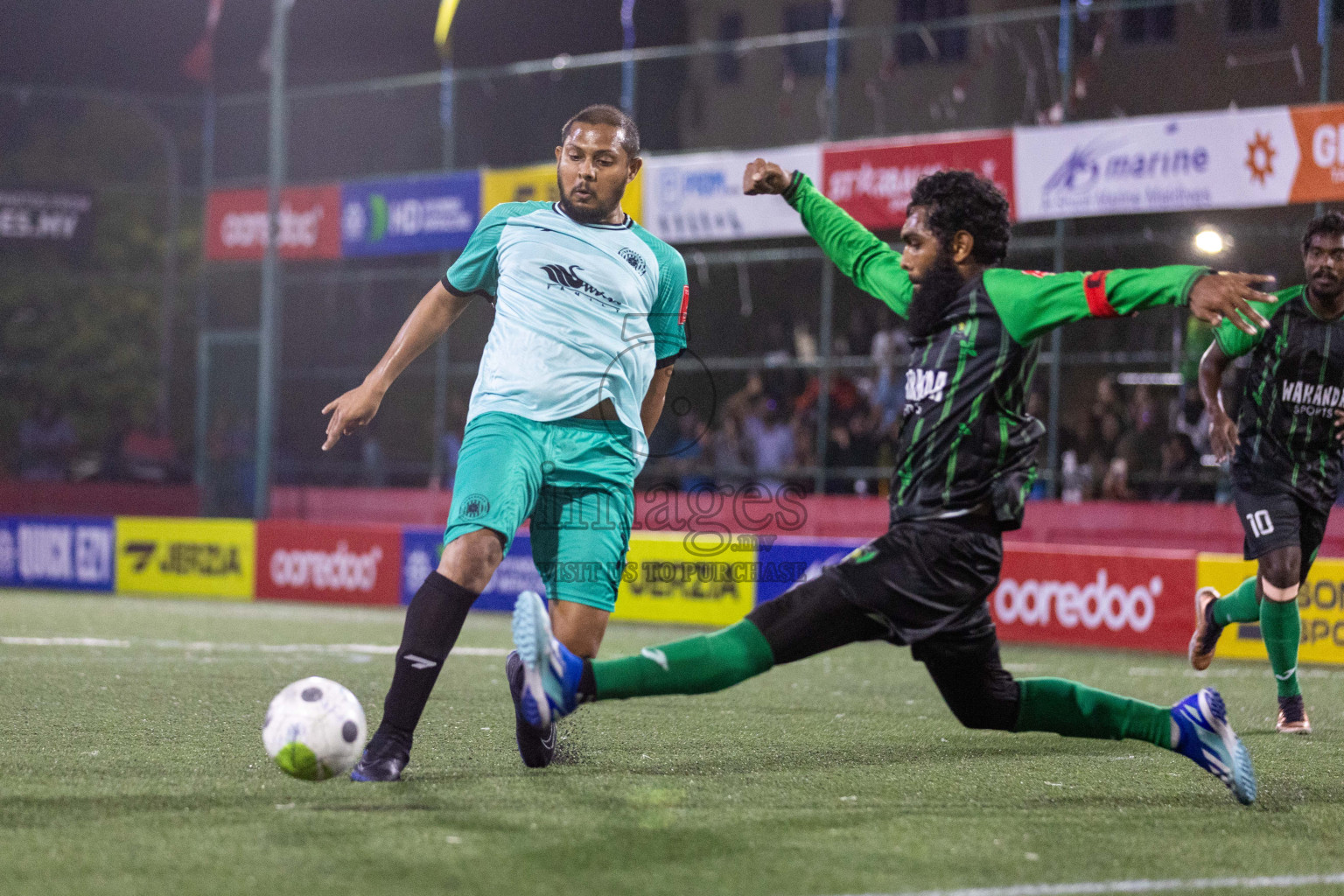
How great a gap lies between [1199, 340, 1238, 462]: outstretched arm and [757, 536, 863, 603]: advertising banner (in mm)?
6061

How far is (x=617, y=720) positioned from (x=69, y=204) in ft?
65.3

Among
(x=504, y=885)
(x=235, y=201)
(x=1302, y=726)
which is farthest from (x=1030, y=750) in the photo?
(x=235, y=201)

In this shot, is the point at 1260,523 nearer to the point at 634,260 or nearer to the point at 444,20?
the point at 634,260

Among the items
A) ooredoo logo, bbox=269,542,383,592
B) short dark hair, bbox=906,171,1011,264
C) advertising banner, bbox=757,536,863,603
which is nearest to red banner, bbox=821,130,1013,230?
advertising banner, bbox=757,536,863,603

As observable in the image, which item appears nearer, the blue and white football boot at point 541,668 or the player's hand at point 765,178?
the blue and white football boot at point 541,668

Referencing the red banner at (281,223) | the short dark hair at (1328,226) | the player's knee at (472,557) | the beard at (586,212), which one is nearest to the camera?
the player's knee at (472,557)

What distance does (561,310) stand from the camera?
5.43 meters

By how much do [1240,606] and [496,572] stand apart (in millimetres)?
8880

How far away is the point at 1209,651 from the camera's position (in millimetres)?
7680

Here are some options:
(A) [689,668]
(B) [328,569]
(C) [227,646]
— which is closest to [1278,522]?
Result: (A) [689,668]

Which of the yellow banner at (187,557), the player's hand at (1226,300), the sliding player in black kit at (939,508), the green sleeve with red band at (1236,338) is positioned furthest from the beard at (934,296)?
the yellow banner at (187,557)

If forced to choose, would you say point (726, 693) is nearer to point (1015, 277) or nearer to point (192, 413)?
point (1015, 277)

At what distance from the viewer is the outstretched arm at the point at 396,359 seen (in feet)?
17.5

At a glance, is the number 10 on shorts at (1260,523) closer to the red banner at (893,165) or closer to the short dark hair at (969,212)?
the short dark hair at (969,212)
